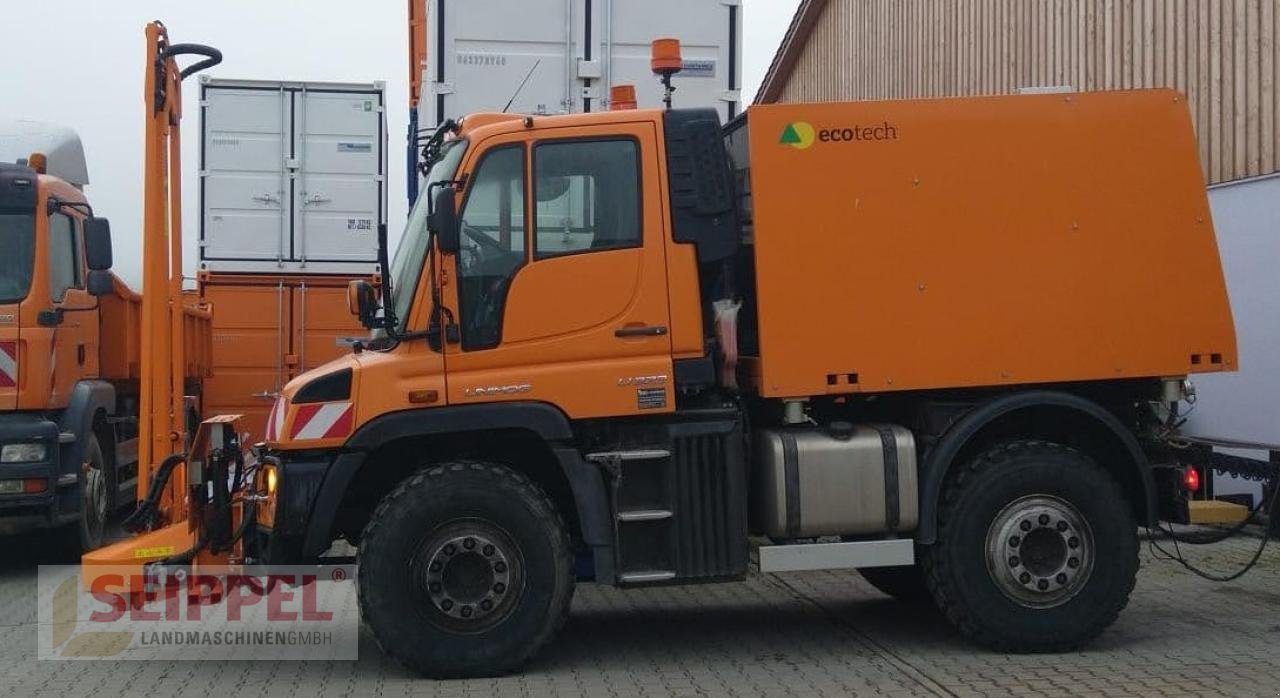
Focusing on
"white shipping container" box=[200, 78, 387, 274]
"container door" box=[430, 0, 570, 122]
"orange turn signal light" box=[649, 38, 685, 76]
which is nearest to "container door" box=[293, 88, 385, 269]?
"white shipping container" box=[200, 78, 387, 274]

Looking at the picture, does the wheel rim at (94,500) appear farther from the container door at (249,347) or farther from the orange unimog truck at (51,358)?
the container door at (249,347)

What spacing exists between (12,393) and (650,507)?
574 cm

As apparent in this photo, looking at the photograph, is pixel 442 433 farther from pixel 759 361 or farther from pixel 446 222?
pixel 759 361

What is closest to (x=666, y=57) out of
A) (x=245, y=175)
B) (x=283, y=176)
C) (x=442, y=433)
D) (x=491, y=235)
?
(x=491, y=235)

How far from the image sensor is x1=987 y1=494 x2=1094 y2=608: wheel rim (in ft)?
24.5

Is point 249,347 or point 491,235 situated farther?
point 249,347

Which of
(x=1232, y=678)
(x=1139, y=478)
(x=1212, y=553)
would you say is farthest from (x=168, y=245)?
(x=1212, y=553)

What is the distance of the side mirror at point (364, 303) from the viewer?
7.33m

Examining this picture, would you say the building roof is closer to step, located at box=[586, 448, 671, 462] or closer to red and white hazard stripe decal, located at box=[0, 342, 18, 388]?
red and white hazard stripe decal, located at box=[0, 342, 18, 388]

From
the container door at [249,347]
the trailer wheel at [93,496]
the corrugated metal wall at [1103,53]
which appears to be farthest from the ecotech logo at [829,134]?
the container door at [249,347]

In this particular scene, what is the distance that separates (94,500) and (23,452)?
1072mm

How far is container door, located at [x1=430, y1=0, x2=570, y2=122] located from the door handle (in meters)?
3.66

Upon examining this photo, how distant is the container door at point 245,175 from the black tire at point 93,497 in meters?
3.71

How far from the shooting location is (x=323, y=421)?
7.20 meters
